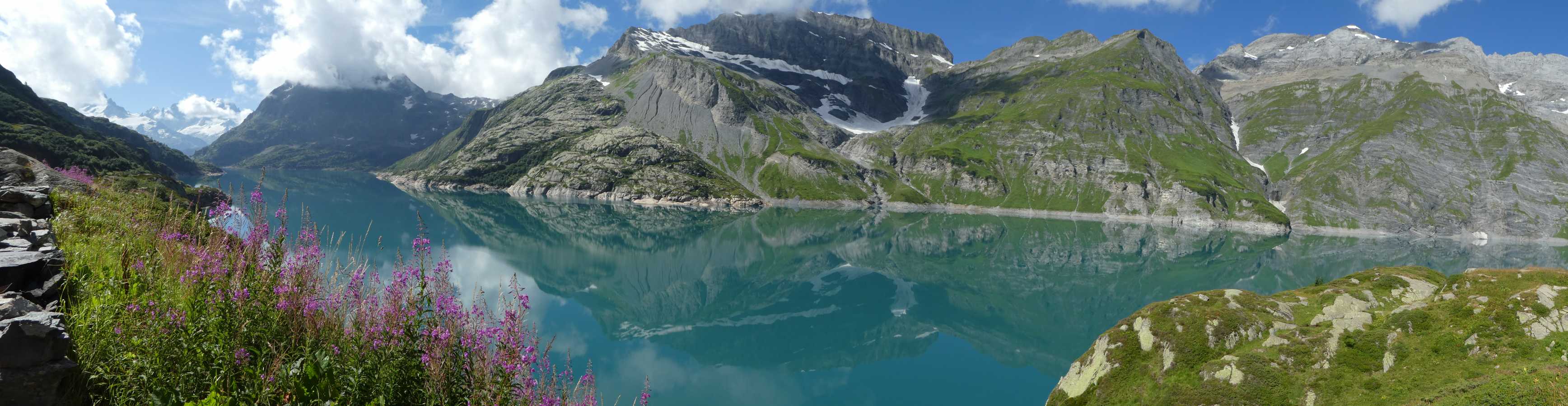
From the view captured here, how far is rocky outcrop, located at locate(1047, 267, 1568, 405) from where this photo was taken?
1338 centimetres

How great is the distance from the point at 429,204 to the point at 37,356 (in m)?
165

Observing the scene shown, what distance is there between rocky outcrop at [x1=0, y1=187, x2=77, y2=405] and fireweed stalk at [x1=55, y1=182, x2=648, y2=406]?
0.23 m

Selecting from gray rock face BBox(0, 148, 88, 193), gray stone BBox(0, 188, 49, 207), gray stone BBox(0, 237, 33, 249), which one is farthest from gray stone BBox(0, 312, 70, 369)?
gray rock face BBox(0, 148, 88, 193)

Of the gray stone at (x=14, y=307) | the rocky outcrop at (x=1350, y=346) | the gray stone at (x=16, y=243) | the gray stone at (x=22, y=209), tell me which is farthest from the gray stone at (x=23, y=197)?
the rocky outcrop at (x=1350, y=346)

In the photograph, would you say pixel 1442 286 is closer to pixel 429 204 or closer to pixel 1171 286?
pixel 1171 286

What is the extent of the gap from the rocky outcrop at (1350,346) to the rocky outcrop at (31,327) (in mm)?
19830

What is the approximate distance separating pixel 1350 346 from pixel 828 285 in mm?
51770

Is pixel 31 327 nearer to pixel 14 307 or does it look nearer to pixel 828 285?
pixel 14 307

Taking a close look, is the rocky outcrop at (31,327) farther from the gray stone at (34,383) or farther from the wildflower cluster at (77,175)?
the wildflower cluster at (77,175)

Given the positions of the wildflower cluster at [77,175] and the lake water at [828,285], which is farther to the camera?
the lake water at [828,285]

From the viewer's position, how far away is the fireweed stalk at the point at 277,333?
6.00m

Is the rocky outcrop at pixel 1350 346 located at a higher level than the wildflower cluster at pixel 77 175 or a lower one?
lower

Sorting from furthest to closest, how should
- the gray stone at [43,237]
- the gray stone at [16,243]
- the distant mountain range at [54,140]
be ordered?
the distant mountain range at [54,140] < the gray stone at [43,237] < the gray stone at [16,243]

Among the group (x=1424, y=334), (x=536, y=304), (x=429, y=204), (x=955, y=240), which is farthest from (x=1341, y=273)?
(x=429, y=204)
